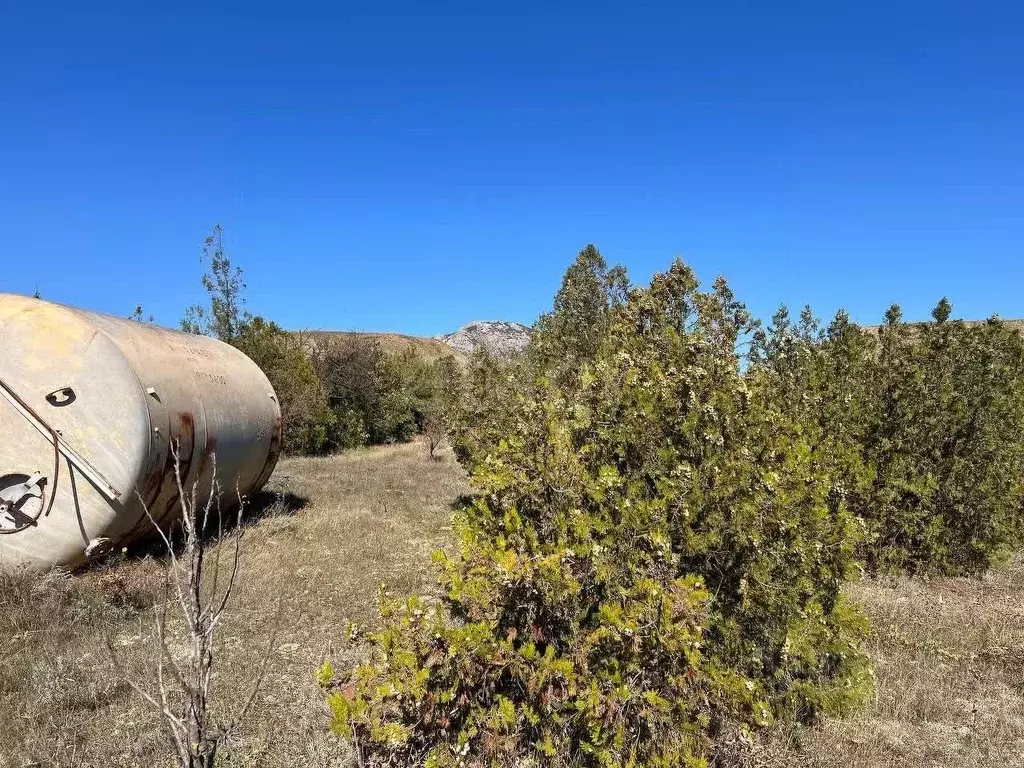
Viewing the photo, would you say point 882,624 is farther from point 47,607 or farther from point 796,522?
point 47,607

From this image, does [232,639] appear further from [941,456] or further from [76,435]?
[941,456]

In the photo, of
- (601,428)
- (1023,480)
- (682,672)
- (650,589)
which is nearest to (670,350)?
(601,428)

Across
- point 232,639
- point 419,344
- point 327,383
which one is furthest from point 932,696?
point 419,344

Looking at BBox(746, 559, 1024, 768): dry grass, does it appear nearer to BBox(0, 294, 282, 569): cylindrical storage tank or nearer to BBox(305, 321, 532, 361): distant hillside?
BBox(0, 294, 282, 569): cylindrical storage tank

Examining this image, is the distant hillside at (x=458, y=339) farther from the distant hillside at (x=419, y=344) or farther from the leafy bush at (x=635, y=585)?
the leafy bush at (x=635, y=585)

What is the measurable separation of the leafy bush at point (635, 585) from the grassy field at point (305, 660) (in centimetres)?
95

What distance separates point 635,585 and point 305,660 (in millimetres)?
3867

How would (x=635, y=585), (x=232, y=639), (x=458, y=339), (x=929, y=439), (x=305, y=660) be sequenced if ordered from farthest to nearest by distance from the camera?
1. (x=458, y=339)
2. (x=929, y=439)
3. (x=232, y=639)
4. (x=305, y=660)
5. (x=635, y=585)

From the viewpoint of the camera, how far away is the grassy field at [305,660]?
14.3ft

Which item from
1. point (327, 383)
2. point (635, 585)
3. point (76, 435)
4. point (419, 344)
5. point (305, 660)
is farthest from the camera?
point (419, 344)

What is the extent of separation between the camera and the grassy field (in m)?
4.36

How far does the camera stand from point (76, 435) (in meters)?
7.11

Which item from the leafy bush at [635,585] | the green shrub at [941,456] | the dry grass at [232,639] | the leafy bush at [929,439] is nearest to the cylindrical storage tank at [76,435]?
the dry grass at [232,639]

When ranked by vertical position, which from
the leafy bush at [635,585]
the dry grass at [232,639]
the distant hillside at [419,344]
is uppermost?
the distant hillside at [419,344]
